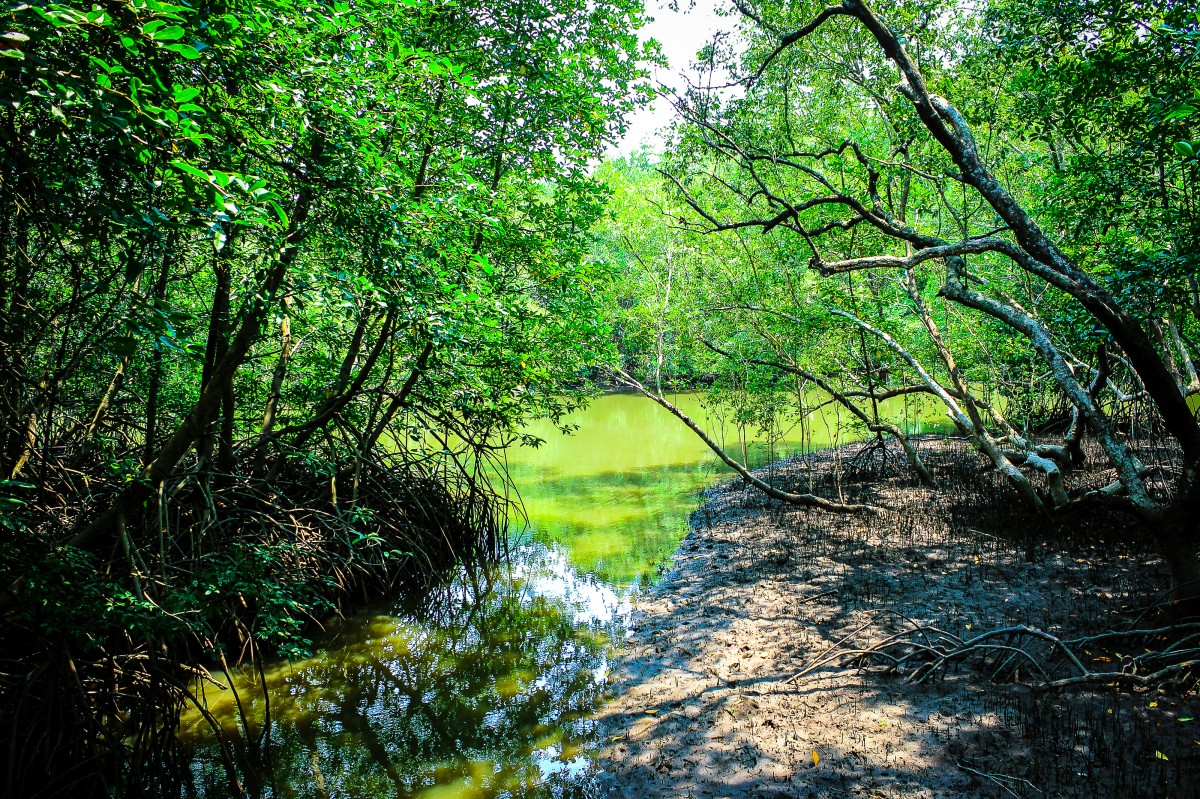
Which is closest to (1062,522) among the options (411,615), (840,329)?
(840,329)

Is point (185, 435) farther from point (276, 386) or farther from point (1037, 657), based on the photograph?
point (1037, 657)

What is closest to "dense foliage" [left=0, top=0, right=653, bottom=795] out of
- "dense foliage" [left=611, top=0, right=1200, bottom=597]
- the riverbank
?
"dense foliage" [left=611, top=0, right=1200, bottom=597]

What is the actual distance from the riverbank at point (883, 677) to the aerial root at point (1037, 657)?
0.19ft

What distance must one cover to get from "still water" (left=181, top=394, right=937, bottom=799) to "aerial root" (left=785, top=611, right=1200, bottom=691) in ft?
6.99

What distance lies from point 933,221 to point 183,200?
1574cm

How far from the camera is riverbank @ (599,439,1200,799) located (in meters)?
3.55

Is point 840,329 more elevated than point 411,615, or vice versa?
point 840,329

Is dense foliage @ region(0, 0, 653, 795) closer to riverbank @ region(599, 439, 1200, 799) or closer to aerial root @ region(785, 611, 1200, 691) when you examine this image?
riverbank @ region(599, 439, 1200, 799)

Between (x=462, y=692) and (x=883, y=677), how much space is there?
3.58 meters

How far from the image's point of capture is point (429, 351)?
6703 millimetres

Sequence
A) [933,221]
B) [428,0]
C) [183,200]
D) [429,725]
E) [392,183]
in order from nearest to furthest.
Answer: [183,200], [392,183], [429,725], [428,0], [933,221]

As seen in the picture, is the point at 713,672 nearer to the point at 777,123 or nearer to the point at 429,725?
the point at 429,725

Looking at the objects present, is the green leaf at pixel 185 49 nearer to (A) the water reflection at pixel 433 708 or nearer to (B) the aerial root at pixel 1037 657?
(A) the water reflection at pixel 433 708

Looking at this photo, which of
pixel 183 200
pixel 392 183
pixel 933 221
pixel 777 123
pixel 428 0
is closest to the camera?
pixel 183 200
